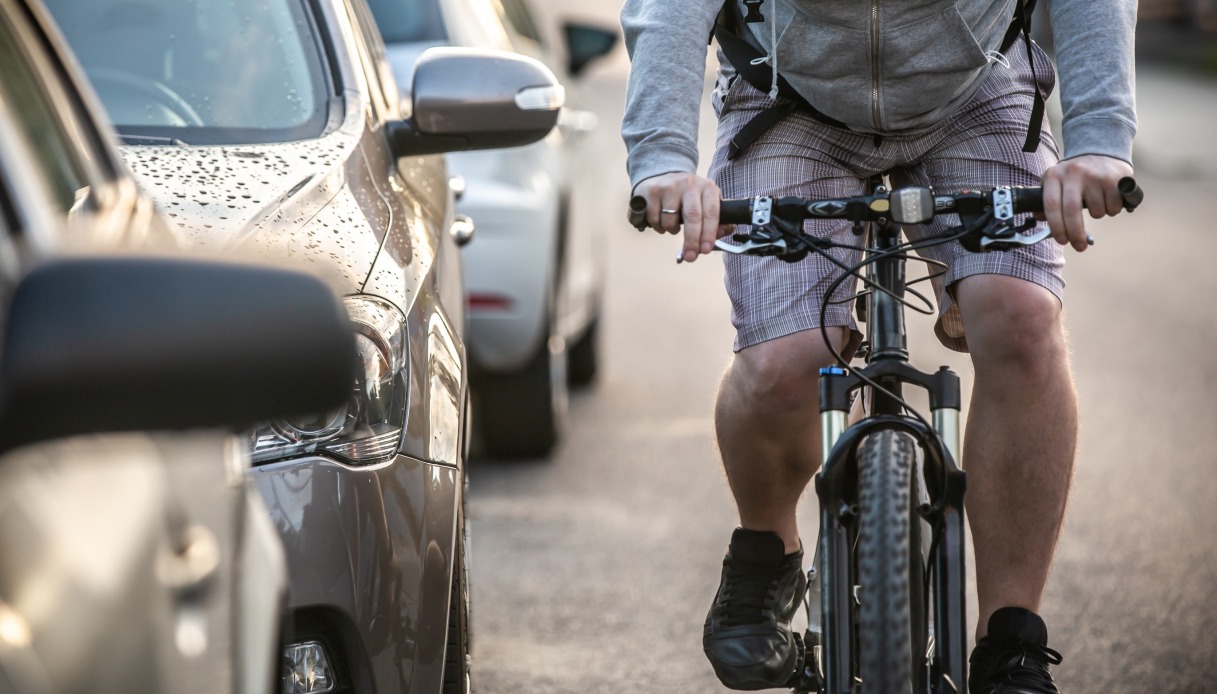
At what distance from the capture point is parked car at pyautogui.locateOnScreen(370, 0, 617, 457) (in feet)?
19.7

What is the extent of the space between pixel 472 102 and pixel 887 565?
175 centimetres

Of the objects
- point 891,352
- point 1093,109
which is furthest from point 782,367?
point 1093,109

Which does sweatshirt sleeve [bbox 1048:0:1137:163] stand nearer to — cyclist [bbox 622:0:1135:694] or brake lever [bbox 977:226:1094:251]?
cyclist [bbox 622:0:1135:694]

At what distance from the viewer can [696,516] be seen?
5879mm

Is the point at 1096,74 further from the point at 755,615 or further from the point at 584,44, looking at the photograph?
the point at 584,44

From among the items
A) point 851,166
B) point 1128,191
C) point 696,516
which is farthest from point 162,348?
point 696,516

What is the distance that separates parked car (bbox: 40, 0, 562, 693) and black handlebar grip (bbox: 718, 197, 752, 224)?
631mm

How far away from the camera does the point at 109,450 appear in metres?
1.58

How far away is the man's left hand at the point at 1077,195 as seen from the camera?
2.54 meters

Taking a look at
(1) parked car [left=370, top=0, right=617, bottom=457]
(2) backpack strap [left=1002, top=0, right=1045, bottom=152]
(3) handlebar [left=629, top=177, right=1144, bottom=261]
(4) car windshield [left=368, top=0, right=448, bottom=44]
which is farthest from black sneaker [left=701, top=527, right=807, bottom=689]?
(4) car windshield [left=368, top=0, right=448, bottom=44]

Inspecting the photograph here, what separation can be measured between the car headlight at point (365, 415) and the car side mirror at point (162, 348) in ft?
3.83

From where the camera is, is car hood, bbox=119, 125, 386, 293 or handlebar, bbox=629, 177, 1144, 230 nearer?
handlebar, bbox=629, 177, 1144, 230

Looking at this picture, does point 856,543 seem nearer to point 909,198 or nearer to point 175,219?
point 909,198

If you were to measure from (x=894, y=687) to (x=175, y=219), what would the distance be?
1.47 m
